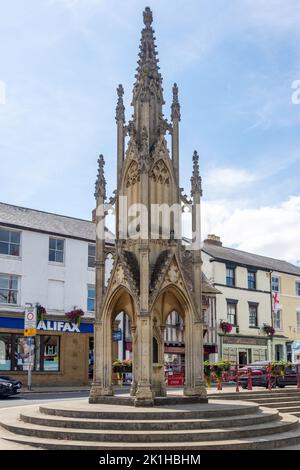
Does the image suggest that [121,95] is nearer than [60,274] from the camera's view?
Yes

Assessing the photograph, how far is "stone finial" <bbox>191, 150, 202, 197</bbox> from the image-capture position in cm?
1582

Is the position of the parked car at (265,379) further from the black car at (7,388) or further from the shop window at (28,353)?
Answer: the shop window at (28,353)

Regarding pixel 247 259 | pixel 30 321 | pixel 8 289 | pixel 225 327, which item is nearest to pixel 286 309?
pixel 247 259

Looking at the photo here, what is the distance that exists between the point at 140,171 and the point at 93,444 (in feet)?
22.7

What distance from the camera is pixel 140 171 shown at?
14.7 m

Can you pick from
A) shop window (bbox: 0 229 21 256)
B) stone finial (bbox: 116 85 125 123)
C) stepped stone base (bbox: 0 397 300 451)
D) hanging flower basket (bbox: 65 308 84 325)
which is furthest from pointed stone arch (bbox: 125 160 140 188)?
hanging flower basket (bbox: 65 308 84 325)

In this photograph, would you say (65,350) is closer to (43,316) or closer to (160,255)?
(43,316)

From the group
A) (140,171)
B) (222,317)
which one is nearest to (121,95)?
(140,171)

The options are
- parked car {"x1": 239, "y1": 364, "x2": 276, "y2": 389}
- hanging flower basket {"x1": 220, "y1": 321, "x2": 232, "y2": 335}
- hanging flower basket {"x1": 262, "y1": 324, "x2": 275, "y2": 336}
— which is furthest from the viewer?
hanging flower basket {"x1": 262, "y1": 324, "x2": 275, "y2": 336}

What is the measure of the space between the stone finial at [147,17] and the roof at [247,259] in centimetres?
3029

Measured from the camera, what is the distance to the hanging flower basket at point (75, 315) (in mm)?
37344

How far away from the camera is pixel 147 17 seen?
15.7m

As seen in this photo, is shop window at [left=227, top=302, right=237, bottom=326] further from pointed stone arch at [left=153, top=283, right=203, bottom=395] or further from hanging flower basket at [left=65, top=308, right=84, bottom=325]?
pointed stone arch at [left=153, top=283, right=203, bottom=395]

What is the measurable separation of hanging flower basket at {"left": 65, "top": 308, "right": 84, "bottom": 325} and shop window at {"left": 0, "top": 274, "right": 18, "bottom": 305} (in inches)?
139
